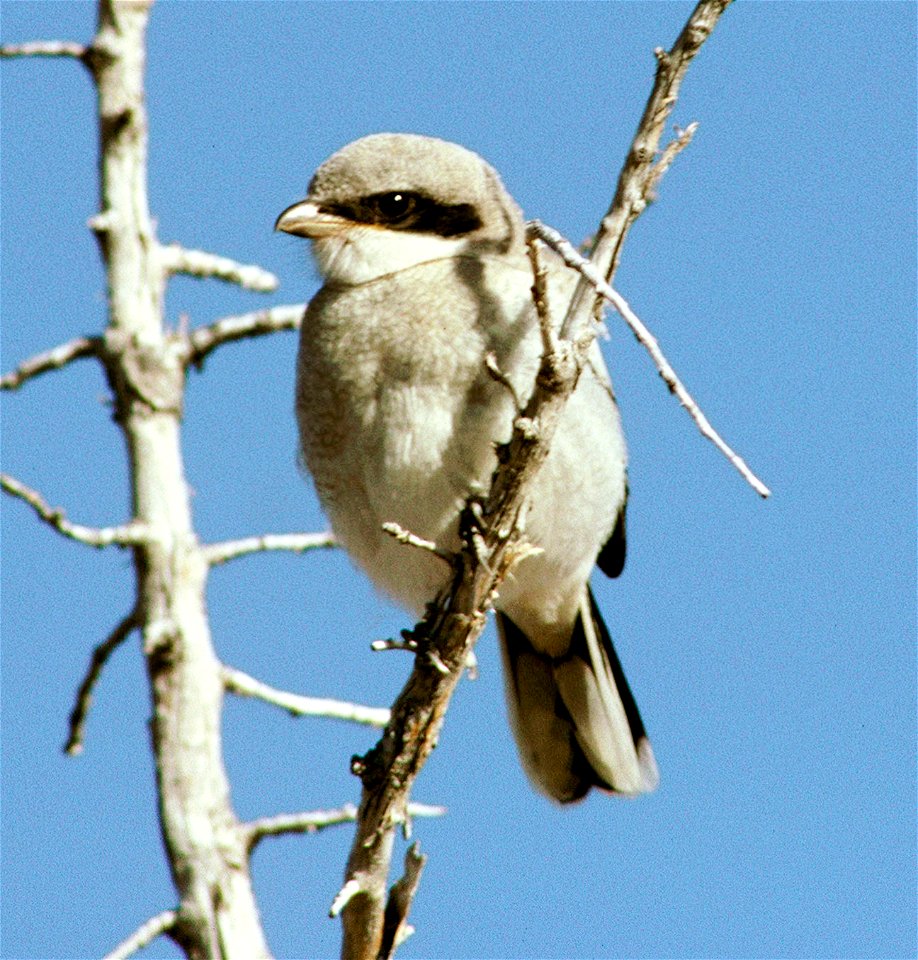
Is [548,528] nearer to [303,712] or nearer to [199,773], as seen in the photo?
[303,712]

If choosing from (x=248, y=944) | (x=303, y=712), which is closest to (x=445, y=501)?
(x=303, y=712)

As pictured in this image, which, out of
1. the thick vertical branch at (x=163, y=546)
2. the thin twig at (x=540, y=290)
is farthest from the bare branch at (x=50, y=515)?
the thin twig at (x=540, y=290)

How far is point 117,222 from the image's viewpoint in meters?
4.46

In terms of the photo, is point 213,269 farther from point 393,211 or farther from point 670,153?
point 670,153

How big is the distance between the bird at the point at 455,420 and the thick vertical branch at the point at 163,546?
1.59 ft

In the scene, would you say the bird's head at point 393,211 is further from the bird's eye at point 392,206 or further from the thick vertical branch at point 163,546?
the thick vertical branch at point 163,546

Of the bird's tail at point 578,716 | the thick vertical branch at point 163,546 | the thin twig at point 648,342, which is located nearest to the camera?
the thin twig at point 648,342

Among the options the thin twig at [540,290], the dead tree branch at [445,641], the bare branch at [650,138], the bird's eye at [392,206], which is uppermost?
the bird's eye at [392,206]

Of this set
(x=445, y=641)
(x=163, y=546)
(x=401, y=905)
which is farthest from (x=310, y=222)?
(x=401, y=905)

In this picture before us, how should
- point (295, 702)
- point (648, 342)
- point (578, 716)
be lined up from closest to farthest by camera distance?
1. point (648, 342)
2. point (295, 702)
3. point (578, 716)

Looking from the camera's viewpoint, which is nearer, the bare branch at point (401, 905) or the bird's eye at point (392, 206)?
the bare branch at point (401, 905)

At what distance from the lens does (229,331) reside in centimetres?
448

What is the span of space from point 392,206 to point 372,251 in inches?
7.0

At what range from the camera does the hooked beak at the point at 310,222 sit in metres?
4.80
